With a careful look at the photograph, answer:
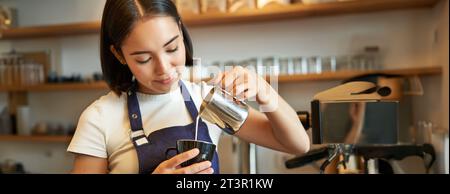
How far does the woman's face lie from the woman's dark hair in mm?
10

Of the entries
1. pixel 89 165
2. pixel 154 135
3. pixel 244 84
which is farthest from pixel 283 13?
pixel 89 165

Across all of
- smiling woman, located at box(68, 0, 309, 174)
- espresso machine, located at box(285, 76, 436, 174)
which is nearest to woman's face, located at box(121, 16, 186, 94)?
smiling woman, located at box(68, 0, 309, 174)

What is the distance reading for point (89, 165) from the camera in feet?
1.97

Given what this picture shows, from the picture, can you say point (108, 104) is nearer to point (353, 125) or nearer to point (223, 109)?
point (223, 109)

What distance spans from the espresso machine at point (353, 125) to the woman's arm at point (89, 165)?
317mm

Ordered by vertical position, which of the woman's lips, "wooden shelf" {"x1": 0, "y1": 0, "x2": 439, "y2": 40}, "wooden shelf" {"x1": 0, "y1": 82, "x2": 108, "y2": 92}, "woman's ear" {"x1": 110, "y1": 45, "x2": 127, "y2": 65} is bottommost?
"wooden shelf" {"x1": 0, "y1": 82, "x2": 108, "y2": 92}

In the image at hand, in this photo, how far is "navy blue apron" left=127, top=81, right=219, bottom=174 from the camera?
588 mm

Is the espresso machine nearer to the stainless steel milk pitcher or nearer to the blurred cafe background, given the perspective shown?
the blurred cafe background

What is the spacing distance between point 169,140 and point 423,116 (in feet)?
1.74

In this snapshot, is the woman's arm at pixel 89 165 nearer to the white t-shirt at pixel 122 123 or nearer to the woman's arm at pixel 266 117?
the white t-shirt at pixel 122 123

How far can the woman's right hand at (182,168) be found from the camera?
1.90 ft
